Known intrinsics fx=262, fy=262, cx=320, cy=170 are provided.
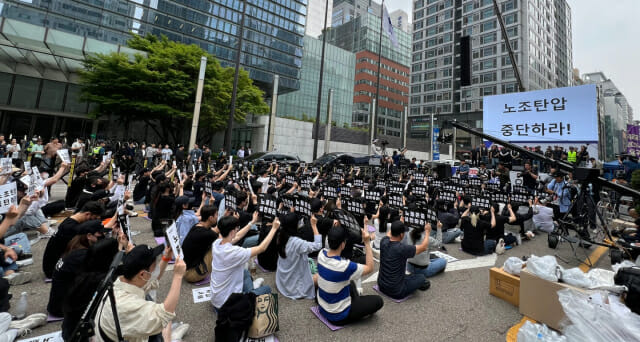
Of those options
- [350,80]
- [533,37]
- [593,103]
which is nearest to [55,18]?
[593,103]

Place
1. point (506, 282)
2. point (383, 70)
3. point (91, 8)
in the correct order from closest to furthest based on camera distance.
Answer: point (506, 282)
point (91, 8)
point (383, 70)

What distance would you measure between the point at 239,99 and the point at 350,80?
45136 mm

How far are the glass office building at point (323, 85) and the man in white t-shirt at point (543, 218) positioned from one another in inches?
2020

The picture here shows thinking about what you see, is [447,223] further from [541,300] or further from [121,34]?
[121,34]

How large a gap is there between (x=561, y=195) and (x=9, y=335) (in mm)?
12499

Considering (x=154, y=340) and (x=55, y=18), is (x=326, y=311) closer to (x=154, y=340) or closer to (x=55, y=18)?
(x=154, y=340)

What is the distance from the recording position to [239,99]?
2967cm

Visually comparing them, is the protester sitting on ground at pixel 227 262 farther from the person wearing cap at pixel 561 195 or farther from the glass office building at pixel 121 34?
the glass office building at pixel 121 34

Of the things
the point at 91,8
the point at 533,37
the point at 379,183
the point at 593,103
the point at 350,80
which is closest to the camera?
the point at 379,183

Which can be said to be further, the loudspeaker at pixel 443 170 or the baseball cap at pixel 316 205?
the loudspeaker at pixel 443 170

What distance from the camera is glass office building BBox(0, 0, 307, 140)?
2158cm

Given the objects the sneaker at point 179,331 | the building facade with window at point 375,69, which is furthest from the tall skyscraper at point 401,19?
the sneaker at point 179,331

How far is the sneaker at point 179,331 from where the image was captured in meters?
2.87

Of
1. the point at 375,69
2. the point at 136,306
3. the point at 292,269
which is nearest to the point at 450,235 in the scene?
the point at 292,269
